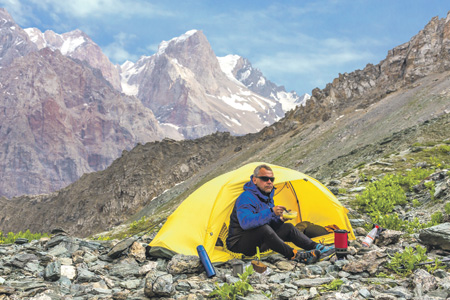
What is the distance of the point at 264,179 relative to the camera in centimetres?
844

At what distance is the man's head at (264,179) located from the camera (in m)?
8.43

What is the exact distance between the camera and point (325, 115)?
58.2m

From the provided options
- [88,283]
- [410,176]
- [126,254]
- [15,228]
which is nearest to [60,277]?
[88,283]

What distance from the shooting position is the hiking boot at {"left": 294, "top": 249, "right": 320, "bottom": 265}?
7738mm

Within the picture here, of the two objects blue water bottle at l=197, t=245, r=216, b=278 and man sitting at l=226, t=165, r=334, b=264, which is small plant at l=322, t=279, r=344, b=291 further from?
blue water bottle at l=197, t=245, r=216, b=278

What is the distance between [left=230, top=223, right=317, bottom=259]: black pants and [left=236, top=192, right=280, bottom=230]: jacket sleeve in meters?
0.27

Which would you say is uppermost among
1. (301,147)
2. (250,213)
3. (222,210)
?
(301,147)

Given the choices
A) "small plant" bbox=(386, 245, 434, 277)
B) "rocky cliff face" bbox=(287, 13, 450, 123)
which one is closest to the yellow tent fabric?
"small plant" bbox=(386, 245, 434, 277)

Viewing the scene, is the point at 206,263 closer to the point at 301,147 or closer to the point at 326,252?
the point at 326,252

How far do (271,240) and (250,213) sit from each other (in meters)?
0.78

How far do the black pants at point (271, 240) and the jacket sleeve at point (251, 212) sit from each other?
0.27 m

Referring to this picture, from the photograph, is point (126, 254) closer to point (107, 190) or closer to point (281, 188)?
point (281, 188)

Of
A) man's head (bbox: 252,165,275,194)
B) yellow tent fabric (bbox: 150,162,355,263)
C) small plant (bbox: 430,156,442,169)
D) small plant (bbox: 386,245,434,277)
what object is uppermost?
man's head (bbox: 252,165,275,194)

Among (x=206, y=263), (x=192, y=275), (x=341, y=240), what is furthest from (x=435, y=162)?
(x=192, y=275)
